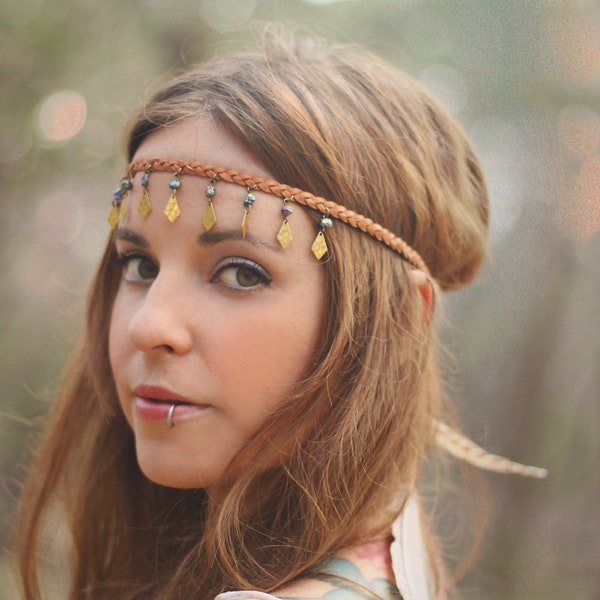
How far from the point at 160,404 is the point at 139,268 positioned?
1.12 ft

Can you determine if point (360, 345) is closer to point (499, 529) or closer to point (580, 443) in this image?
point (580, 443)

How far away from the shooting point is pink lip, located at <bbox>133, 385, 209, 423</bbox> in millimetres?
1437

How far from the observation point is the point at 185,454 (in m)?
1.46

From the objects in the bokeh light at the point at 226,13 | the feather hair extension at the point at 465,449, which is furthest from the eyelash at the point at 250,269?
the bokeh light at the point at 226,13

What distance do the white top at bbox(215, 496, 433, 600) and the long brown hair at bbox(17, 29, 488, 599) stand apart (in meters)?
0.06

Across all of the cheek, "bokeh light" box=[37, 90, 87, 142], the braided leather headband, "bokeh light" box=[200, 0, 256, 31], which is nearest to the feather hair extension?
the braided leather headband

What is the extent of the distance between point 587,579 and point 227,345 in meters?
1.75

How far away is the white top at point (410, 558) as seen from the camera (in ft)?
4.76

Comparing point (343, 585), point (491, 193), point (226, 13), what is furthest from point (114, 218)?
point (226, 13)

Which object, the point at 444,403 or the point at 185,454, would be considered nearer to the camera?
the point at 185,454

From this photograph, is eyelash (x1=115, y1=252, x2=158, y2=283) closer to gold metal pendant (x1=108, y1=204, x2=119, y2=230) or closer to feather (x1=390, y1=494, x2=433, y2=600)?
gold metal pendant (x1=108, y1=204, x2=119, y2=230)

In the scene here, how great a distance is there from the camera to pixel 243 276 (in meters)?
1.44

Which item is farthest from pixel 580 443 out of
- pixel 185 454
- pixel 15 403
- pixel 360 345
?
pixel 15 403

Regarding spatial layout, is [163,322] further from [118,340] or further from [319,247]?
[319,247]
